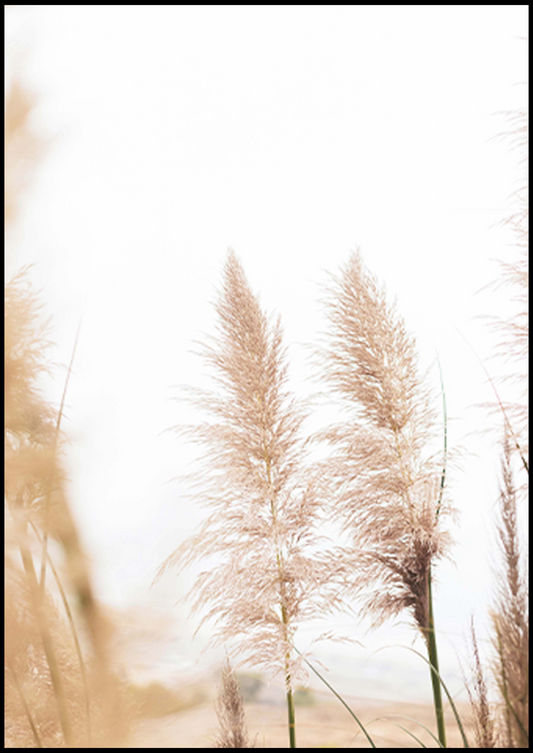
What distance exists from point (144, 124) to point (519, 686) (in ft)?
6.47

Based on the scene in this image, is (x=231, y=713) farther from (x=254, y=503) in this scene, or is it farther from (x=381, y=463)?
(x=381, y=463)

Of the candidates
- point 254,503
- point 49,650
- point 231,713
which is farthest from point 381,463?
point 49,650

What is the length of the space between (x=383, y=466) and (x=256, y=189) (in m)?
1.04

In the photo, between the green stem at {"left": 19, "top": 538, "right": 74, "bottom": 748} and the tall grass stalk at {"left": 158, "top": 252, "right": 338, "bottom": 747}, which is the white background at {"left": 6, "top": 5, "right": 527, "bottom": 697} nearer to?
the tall grass stalk at {"left": 158, "top": 252, "right": 338, "bottom": 747}

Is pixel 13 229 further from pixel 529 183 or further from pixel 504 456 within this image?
pixel 529 183

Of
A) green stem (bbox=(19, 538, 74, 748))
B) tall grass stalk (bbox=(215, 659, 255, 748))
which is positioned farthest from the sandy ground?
green stem (bbox=(19, 538, 74, 748))

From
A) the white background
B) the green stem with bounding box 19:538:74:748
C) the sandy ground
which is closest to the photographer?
the green stem with bounding box 19:538:74:748

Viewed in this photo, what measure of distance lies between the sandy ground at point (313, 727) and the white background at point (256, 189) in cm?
18

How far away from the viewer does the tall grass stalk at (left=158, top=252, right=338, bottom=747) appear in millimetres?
1388

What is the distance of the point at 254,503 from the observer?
145cm

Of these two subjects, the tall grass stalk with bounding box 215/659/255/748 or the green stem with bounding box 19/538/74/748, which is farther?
the tall grass stalk with bounding box 215/659/255/748

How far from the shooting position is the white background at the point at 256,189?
5.39 ft

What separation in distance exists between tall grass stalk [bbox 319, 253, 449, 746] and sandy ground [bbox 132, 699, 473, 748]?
0.19 meters

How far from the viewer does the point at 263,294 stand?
171 centimetres
